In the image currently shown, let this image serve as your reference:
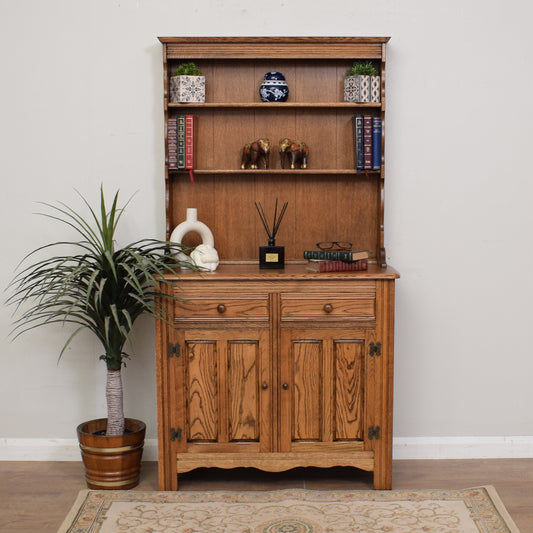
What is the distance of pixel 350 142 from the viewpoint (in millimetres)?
3613

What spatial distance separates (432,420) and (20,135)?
2.66 m

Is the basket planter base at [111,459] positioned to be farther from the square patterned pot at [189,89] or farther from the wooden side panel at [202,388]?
the square patterned pot at [189,89]

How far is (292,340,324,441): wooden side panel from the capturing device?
324 centimetres

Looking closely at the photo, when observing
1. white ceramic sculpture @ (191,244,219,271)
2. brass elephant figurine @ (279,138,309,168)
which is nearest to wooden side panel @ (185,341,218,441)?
white ceramic sculpture @ (191,244,219,271)

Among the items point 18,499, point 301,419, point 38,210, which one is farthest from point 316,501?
point 38,210

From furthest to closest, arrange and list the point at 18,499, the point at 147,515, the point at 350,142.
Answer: the point at 350,142 → the point at 18,499 → the point at 147,515

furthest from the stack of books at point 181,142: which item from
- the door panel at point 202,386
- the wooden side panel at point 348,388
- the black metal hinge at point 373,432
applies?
the black metal hinge at point 373,432

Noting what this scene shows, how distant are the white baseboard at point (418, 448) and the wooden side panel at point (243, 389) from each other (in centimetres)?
69

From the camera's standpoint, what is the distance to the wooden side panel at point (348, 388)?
10.6 feet

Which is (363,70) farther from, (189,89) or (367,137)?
(189,89)

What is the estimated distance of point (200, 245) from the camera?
3.37 metres

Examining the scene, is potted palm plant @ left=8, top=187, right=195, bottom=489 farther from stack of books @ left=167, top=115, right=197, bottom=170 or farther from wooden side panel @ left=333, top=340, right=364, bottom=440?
wooden side panel @ left=333, top=340, right=364, bottom=440

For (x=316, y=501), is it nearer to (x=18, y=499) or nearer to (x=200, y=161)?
(x=18, y=499)

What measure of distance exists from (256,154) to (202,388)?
1177 millimetres
